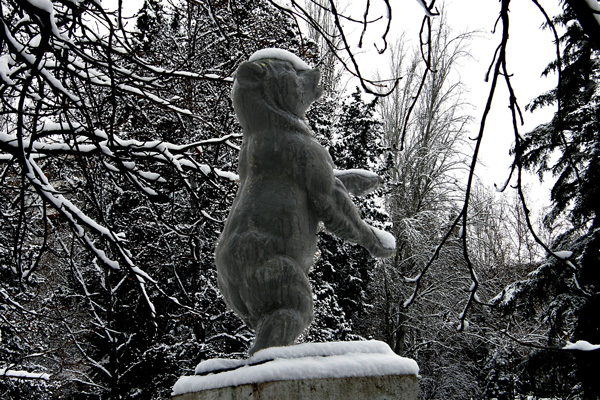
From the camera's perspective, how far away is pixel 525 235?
25.8 m

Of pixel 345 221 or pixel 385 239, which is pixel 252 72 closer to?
pixel 345 221

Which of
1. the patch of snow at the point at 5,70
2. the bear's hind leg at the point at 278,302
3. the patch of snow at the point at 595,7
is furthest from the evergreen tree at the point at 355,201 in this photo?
the patch of snow at the point at 595,7

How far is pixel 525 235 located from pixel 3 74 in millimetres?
25381

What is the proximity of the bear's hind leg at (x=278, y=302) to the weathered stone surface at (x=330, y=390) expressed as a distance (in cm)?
35

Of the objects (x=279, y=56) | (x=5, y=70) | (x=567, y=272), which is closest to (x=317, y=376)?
(x=279, y=56)

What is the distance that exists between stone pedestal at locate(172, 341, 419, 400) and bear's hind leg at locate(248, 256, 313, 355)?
20cm

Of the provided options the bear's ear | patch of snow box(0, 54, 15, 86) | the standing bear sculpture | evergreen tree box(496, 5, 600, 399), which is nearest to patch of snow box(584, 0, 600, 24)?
the standing bear sculpture

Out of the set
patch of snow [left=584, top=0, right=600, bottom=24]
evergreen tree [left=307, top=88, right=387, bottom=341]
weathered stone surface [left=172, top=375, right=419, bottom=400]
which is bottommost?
weathered stone surface [left=172, top=375, right=419, bottom=400]

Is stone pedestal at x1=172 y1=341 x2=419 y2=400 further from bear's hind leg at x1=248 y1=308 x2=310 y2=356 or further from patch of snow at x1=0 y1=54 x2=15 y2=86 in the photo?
patch of snow at x1=0 y1=54 x2=15 y2=86

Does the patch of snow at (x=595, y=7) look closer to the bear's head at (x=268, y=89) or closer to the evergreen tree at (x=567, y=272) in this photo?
the bear's head at (x=268, y=89)

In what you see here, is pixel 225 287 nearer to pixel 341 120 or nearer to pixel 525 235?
pixel 341 120

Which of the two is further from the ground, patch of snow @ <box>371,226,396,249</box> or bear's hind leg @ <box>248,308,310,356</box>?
patch of snow @ <box>371,226,396,249</box>

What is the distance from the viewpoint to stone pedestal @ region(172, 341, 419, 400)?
2150mm

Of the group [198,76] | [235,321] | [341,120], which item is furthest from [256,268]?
[341,120]
